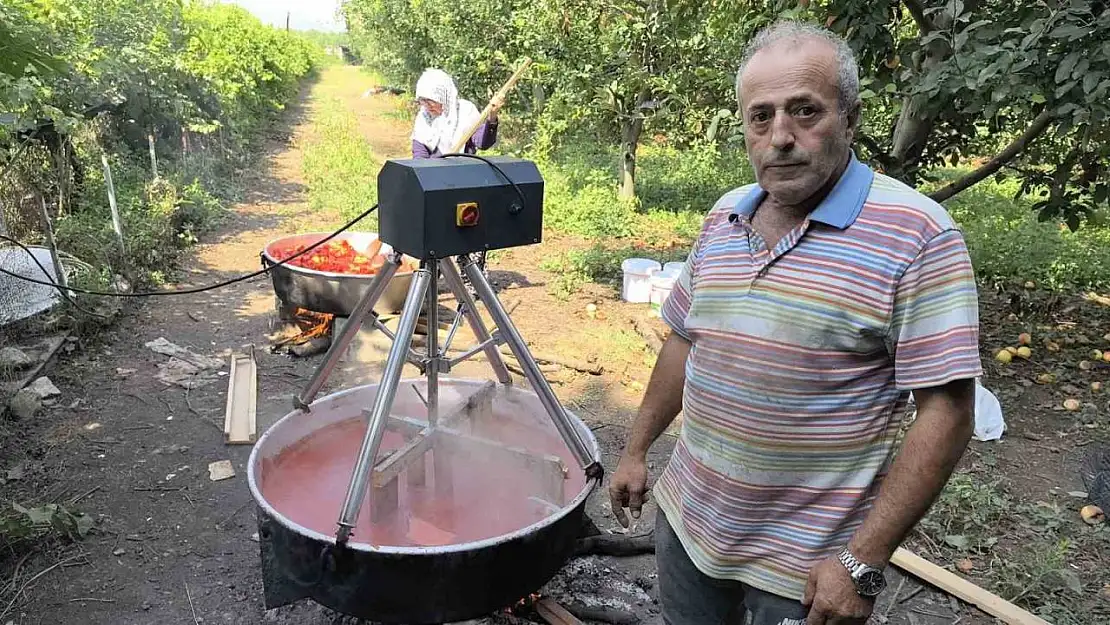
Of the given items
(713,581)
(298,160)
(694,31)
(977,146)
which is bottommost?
(298,160)

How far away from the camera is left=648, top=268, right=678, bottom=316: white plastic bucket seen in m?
5.86

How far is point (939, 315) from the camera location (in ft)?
4.00

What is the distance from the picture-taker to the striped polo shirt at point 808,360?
48.8 inches

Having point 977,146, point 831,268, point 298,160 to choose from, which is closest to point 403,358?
point 831,268

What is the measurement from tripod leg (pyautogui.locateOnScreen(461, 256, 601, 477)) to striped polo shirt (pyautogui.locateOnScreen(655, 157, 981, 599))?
0.98m

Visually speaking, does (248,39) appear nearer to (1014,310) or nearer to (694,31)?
(694,31)

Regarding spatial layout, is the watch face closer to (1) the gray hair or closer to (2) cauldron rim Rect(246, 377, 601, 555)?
(1) the gray hair

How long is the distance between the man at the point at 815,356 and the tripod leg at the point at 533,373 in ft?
3.31

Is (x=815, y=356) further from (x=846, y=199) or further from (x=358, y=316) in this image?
(x=358, y=316)

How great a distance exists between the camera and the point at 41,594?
279 cm

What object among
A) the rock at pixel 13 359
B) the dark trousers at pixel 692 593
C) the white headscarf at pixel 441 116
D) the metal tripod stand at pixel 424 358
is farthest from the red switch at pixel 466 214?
the rock at pixel 13 359

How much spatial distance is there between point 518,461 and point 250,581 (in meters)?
1.15

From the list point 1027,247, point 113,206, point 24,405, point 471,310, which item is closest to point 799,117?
point 471,310

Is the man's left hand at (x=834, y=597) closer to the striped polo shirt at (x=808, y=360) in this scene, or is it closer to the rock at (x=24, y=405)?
the striped polo shirt at (x=808, y=360)
